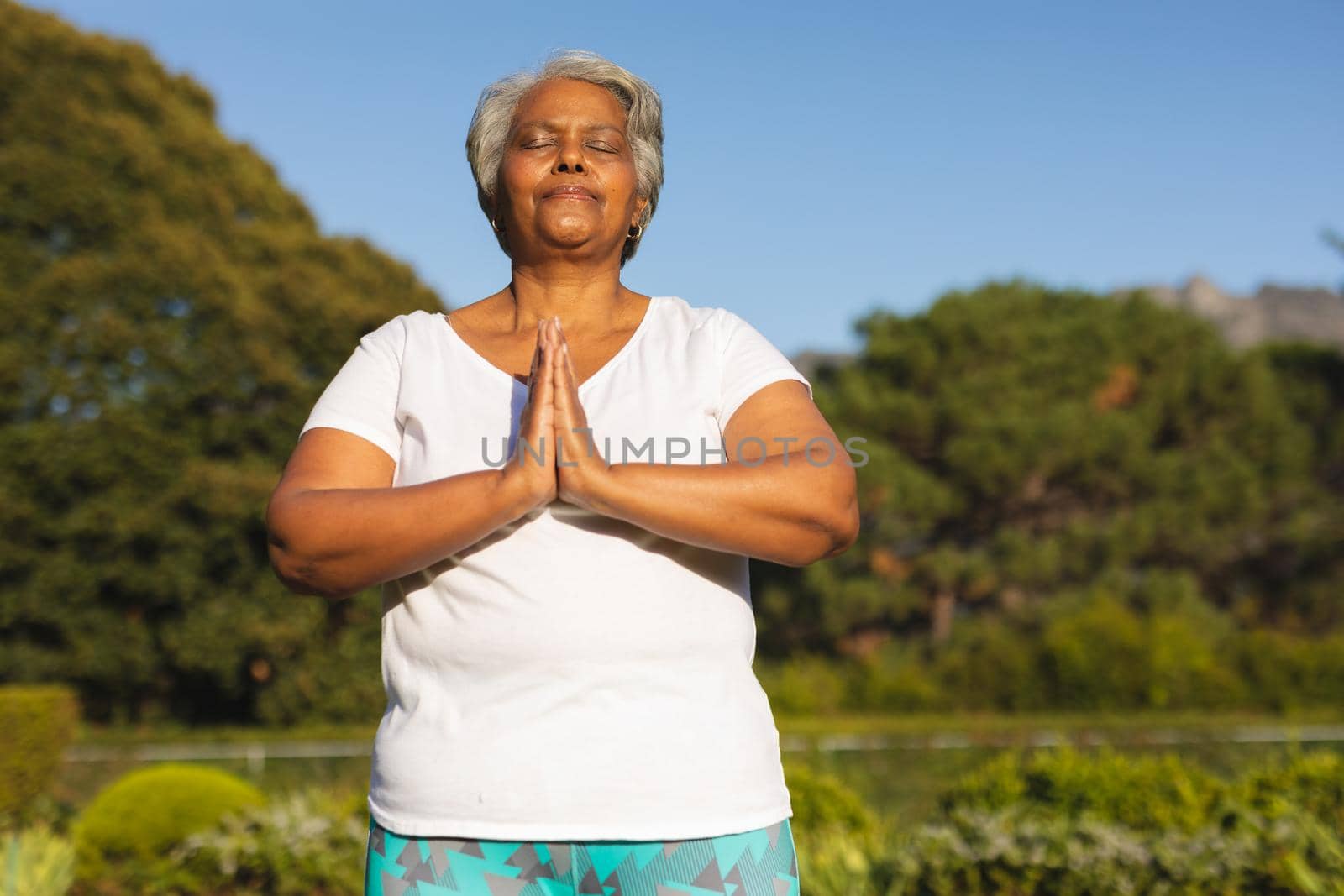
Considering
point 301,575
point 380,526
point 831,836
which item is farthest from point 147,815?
point 380,526

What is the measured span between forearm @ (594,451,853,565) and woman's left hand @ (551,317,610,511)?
0.01 meters

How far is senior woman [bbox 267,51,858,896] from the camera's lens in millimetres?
1342

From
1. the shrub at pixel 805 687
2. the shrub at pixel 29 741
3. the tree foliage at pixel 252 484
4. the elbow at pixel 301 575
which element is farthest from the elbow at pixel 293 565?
the shrub at pixel 805 687

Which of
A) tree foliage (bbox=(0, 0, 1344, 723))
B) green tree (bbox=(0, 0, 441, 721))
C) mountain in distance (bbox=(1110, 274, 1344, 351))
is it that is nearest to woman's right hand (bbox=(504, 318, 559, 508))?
tree foliage (bbox=(0, 0, 1344, 723))

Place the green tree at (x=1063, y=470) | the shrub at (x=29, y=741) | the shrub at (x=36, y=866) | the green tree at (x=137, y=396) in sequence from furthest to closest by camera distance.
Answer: the green tree at (x=1063, y=470), the green tree at (x=137, y=396), the shrub at (x=29, y=741), the shrub at (x=36, y=866)

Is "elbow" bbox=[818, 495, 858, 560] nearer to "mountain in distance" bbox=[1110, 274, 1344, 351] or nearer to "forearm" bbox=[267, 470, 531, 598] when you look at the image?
"forearm" bbox=[267, 470, 531, 598]

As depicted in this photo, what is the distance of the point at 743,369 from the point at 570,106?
Result: 45 cm

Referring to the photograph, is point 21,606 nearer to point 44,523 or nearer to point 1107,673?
point 44,523

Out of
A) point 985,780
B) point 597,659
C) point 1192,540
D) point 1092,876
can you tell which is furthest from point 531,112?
point 1192,540

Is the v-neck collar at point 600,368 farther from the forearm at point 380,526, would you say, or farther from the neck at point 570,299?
the forearm at point 380,526

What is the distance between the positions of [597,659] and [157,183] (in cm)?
1732

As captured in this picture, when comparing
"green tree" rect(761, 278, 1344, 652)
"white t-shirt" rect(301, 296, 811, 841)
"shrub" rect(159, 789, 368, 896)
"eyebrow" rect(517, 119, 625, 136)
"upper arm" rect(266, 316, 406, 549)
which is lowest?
"shrub" rect(159, 789, 368, 896)

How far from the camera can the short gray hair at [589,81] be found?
170 centimetres

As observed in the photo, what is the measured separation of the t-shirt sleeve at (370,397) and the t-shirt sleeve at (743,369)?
419 mm
